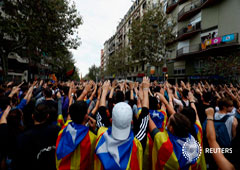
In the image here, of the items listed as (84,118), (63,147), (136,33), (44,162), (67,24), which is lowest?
(44,162)

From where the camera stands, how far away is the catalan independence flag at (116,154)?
136cm

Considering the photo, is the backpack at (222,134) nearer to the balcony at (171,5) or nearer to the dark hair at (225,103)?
the dark hair at (225,103)

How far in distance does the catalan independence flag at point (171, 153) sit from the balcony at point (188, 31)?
2246 centimetres

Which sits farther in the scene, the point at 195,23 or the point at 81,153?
the point at 195,23

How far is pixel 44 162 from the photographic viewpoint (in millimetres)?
1858

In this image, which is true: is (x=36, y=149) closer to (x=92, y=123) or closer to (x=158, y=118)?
(x=92, y=123)

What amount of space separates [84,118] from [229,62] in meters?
14.9

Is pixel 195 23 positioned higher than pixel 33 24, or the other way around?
pixel 195 23

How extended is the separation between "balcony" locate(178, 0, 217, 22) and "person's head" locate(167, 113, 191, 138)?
22.0m

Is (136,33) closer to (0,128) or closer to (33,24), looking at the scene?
(33,24)

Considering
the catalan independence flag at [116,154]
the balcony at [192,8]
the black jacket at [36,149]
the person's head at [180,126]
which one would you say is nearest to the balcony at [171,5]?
the balcony at [192,8]

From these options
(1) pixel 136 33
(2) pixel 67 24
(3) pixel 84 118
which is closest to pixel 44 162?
(3) pixel 84 118

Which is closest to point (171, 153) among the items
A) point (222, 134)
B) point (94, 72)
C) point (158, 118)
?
point (158, 118)

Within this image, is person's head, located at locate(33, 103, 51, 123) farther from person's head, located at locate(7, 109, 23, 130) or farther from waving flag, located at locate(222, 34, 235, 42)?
waving flag, located at locate(222, 34, 235, 42)
